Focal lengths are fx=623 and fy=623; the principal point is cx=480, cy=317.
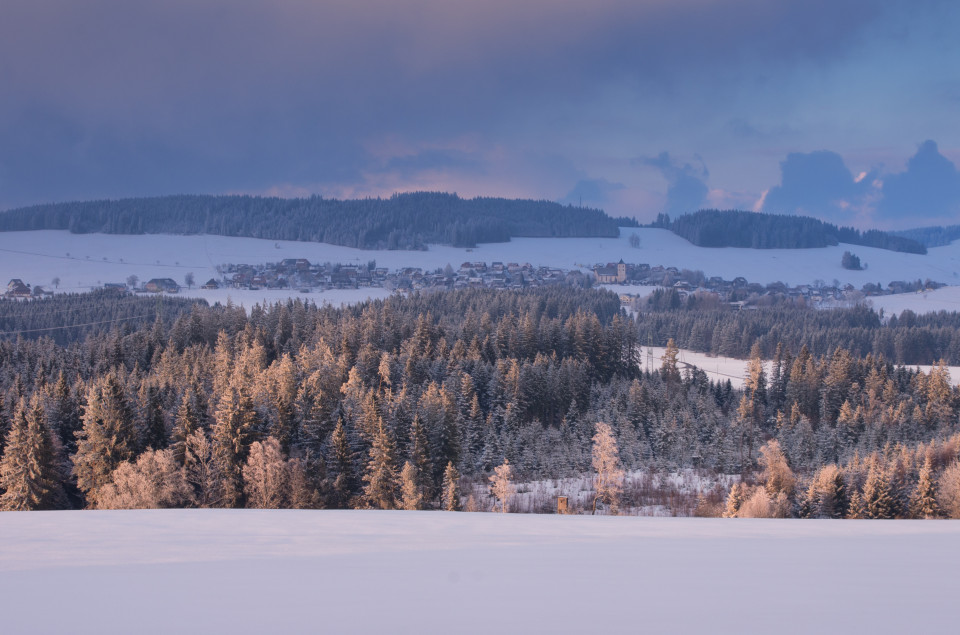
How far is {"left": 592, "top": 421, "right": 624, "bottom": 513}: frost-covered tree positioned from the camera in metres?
42.6

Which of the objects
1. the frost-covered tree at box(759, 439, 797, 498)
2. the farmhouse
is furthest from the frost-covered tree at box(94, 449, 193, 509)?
the farmhouse

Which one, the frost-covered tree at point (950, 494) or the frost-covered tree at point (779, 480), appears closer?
the frost-covered tree at point (950, 494)

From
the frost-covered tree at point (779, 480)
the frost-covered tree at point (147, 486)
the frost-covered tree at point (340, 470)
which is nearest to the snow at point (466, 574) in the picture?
the frost-covered tree at point (147, 486)

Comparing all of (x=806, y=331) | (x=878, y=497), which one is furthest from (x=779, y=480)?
(x=806, y=331)

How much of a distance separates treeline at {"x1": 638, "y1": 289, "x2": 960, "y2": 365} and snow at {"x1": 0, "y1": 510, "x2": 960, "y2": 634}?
106167 millimetres

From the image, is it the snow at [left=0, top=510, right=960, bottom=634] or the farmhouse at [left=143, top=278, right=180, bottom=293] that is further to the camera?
Answer: the farmhouse at [left=143, top=278, right=180, bottom=293]

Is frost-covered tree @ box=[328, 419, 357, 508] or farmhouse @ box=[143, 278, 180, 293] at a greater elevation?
farmhouse @ box=[143, 278, 180, 293]

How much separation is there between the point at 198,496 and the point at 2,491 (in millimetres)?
10606

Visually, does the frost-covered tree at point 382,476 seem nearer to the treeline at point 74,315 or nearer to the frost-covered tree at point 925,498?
the frost-covered tree at point 925,498

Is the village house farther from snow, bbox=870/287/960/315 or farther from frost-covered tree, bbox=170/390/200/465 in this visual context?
snow, bbox=870/287/960/315

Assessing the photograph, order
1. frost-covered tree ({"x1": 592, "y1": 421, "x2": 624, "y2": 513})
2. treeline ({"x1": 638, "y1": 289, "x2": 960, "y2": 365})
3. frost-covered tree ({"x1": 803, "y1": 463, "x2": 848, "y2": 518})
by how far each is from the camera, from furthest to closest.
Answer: treeline ({"x1": 638, "y1": 289, "x2": 960, "y2": 365})
frost-covered tree ({"x1": 592, "y1": 421, "x2": 624, "y2": 513})
frost-covered tree ({"x1": 803, "y1": 463, "x2": 848, "y2": 518})

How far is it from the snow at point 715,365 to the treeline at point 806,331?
300 centimetres

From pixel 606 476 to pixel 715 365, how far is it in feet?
258

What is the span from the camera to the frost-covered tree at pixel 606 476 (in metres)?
42.6
